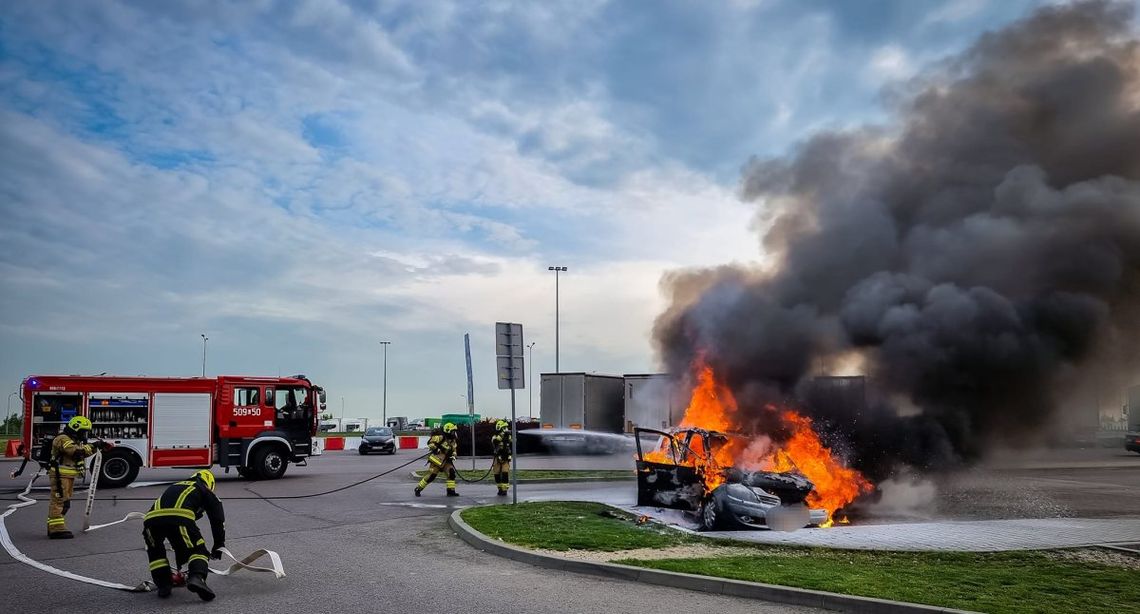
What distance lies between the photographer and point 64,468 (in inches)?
418

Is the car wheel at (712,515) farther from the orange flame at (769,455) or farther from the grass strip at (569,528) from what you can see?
the grass strip at (569,528)

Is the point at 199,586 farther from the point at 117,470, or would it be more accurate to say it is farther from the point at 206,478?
the point at 117,470

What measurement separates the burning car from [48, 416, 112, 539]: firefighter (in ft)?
26.3

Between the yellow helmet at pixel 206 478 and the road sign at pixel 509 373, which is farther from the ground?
the road sign at pixel 509 373

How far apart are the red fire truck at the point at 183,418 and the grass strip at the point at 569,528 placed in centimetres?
949

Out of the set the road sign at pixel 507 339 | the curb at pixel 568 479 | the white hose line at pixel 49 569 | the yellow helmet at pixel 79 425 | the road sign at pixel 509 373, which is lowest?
the curb at pixel 568 479

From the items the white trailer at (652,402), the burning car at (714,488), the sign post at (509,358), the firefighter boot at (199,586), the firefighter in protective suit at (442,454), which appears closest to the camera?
the firefighter boot at (199,586)

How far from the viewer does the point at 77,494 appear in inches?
639

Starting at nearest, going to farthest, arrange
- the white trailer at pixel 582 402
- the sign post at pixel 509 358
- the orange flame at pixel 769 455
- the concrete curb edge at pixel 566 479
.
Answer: the orange flame at pixel 769 455 < the sign post at pixel 509 358 < the concrete curb edge at pixel 566 479 < the white trailer at pixel 582 402

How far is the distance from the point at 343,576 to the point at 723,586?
12.3ft

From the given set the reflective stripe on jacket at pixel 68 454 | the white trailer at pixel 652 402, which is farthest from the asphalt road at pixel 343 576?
the white trailer at pixel 652 402

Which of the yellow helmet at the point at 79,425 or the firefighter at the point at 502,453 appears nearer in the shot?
the yellow helmet at the point at 79,425

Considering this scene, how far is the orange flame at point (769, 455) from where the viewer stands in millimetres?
13211

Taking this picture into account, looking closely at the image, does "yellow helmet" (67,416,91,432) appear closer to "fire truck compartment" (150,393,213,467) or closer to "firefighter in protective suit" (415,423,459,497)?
"firefighter in protective suit" (415,423,459,497)
